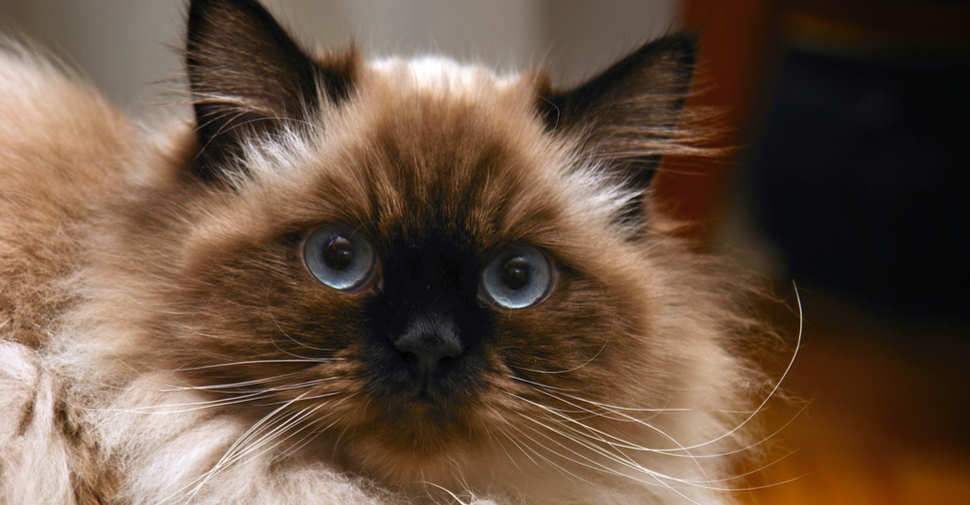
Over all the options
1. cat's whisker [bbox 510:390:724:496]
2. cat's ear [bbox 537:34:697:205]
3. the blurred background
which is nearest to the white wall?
the blurred background

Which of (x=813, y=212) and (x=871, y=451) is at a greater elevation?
(x=813, y=212)

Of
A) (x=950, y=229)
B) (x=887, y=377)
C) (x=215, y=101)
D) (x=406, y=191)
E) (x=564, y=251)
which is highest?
(x=215, y=101)

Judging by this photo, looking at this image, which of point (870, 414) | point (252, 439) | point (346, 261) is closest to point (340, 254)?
point (346, 261)

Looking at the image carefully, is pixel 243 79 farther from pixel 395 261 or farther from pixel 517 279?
pixel 517 279

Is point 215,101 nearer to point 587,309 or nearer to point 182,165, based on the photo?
point 182,165

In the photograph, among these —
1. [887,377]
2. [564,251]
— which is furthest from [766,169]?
[564,251]

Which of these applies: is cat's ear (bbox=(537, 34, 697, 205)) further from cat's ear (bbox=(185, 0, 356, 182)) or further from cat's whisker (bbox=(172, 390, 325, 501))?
cat's whisker (bbox=(172, 390, 325, 501))

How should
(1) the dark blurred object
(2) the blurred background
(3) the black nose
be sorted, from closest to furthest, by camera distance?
(3) the black nose, (2) the blurred background, (1) the dark blurred object
